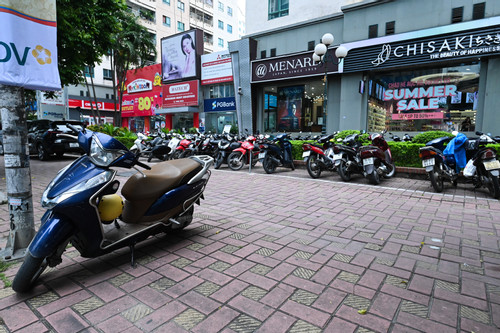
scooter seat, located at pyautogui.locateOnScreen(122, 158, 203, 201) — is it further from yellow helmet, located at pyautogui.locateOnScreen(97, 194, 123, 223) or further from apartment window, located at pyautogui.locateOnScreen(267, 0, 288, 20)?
apartment window, located at pyautogui.locateOnScreen(267, 0, 288, 20)

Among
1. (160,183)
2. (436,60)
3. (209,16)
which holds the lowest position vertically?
(160,183)

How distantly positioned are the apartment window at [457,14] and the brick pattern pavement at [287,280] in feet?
37.8

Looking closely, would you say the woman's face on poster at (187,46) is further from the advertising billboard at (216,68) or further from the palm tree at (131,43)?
the palm tree at (131,43)

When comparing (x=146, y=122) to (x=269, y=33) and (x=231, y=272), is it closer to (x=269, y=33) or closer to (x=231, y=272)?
(x=269, y=33)

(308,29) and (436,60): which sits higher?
(308,29)

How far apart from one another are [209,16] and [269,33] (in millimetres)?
30180

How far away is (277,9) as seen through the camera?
18250 millimetres

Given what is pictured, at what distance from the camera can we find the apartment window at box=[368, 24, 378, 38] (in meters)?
13.9

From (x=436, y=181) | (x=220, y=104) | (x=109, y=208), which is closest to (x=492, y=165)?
(x=436, y=181)

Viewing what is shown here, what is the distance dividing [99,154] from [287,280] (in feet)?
6.31

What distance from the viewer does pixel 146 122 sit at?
3059cm

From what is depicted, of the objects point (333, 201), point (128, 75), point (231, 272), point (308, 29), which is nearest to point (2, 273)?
Result: point (231, 272)

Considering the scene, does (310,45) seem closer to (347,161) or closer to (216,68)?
(216,68)

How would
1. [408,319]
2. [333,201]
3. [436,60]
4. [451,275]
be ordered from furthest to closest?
[436,60] < [333,201] < [451,275] < [408,319]
